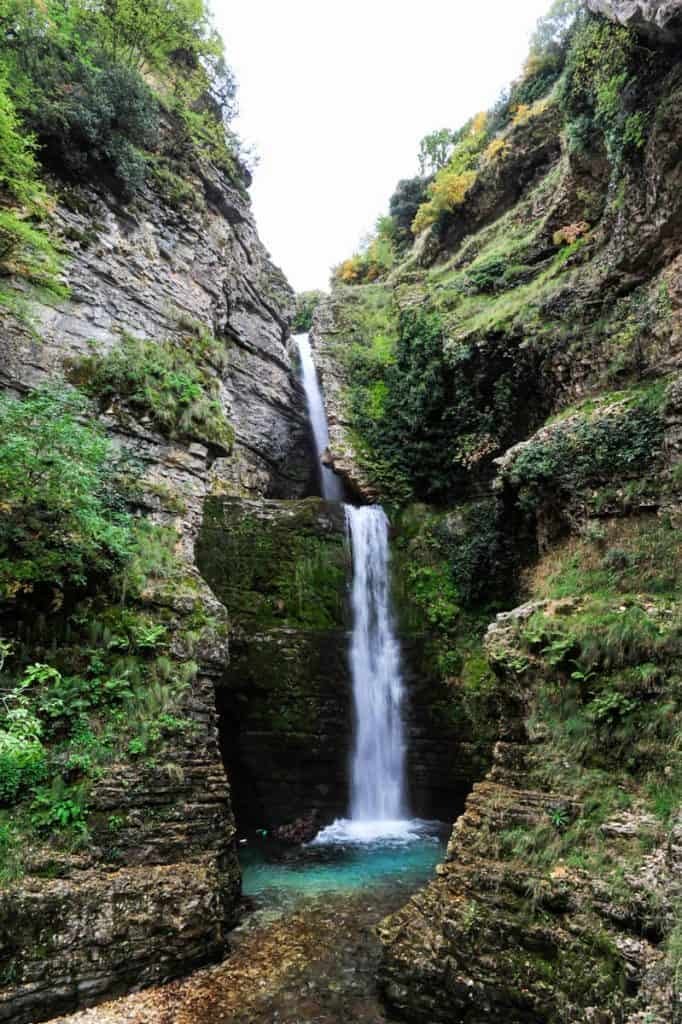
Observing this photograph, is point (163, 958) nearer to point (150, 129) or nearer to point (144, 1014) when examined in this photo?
point (144, 1014)

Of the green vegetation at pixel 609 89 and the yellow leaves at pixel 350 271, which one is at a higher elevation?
the yellow leaves at pixel 350 271

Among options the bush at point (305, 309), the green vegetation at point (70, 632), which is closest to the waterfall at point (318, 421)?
the bush at point (305, 309)

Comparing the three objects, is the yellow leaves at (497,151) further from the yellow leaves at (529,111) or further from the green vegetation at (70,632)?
the green vegetation at (70,632)

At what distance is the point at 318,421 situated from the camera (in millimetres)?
19250

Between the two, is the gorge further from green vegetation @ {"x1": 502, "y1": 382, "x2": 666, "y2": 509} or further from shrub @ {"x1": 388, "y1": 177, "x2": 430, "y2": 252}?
shrub @ {"x1": 388, "y1": 177, "x2": 430, "y2": 252}

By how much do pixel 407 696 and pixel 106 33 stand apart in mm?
18268

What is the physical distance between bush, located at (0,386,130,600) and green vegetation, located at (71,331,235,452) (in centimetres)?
313

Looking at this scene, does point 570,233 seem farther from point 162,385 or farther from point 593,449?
point 162,385

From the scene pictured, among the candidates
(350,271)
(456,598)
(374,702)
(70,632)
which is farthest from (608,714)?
(350,271)

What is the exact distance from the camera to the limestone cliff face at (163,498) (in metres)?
5.29

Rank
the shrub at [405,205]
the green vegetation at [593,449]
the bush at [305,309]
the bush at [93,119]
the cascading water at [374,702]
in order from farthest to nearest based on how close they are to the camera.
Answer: the bush at [305,309] → the shrub at [405,205] → the bush at [93,119] → the cascading water at [374,702] → the green vegetation at [593,449]

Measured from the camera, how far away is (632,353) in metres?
10.1

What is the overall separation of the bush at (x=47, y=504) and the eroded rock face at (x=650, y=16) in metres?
10.1

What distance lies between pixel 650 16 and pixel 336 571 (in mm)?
10768
